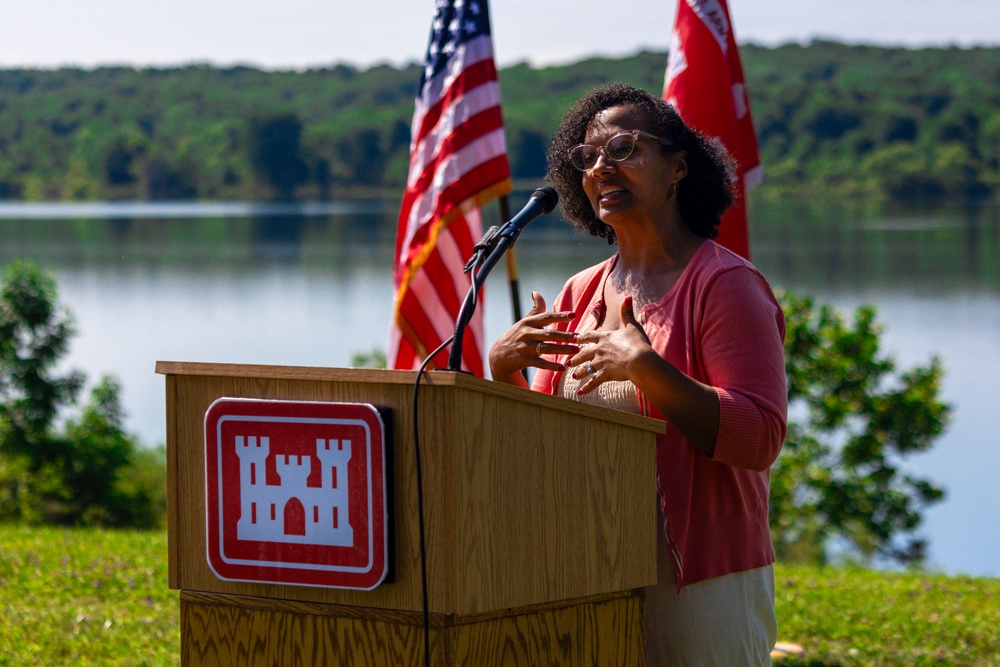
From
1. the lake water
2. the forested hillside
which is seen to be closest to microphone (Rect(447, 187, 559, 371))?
the lake water

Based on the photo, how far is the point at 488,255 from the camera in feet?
7.73

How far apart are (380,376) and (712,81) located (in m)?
3.78

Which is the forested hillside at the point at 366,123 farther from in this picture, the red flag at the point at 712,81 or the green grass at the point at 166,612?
the red flag at the point at 712,81

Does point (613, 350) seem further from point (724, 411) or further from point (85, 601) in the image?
point (85, 601)

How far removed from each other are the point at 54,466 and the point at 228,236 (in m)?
64.3

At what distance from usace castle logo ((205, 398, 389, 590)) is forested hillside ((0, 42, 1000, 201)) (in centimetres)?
5075

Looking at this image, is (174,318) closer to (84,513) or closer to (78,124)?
(78,124)

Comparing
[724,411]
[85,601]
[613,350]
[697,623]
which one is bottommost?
[85,601]

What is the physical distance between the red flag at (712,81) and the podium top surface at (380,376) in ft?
10.8

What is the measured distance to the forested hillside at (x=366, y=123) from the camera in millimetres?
60719

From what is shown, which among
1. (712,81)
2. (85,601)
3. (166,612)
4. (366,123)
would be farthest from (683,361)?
(366,123)

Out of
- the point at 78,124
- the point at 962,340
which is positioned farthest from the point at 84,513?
the point at 78,124

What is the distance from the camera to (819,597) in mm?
6426

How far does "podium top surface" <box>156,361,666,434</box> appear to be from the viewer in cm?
188
